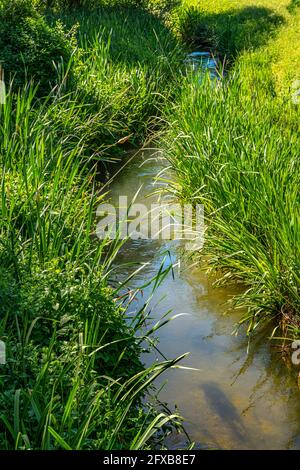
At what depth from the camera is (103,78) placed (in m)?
9.12

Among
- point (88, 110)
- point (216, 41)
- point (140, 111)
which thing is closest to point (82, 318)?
point (88, 110)

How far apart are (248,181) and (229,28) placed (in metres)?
8.35

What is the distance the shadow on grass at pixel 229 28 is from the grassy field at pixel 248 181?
3.68m

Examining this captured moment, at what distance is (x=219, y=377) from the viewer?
4.84 m

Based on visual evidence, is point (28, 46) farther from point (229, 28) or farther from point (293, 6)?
point (293, 6)

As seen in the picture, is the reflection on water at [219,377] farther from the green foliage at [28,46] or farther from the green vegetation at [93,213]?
the green foliage at [28,46]

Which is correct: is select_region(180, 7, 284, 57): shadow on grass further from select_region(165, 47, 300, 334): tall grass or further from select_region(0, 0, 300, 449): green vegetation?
select_region(165, 47, 300, 334): tall grass

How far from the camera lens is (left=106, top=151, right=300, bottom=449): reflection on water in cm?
432

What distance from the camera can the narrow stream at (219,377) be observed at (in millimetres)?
4320

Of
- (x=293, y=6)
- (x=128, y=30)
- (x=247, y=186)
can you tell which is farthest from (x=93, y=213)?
(x=293, y=6)

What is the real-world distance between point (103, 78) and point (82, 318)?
544 centimetres

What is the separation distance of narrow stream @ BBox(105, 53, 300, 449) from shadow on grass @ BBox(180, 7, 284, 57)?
7.06 m

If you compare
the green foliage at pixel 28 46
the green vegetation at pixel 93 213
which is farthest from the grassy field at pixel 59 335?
the green foliage at pixel 28 46

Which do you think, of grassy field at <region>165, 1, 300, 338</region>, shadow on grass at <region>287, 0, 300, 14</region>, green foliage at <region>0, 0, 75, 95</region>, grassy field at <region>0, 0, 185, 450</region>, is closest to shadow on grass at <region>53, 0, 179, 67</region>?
green foliage at <region>0, 0, 75, 95</region>
